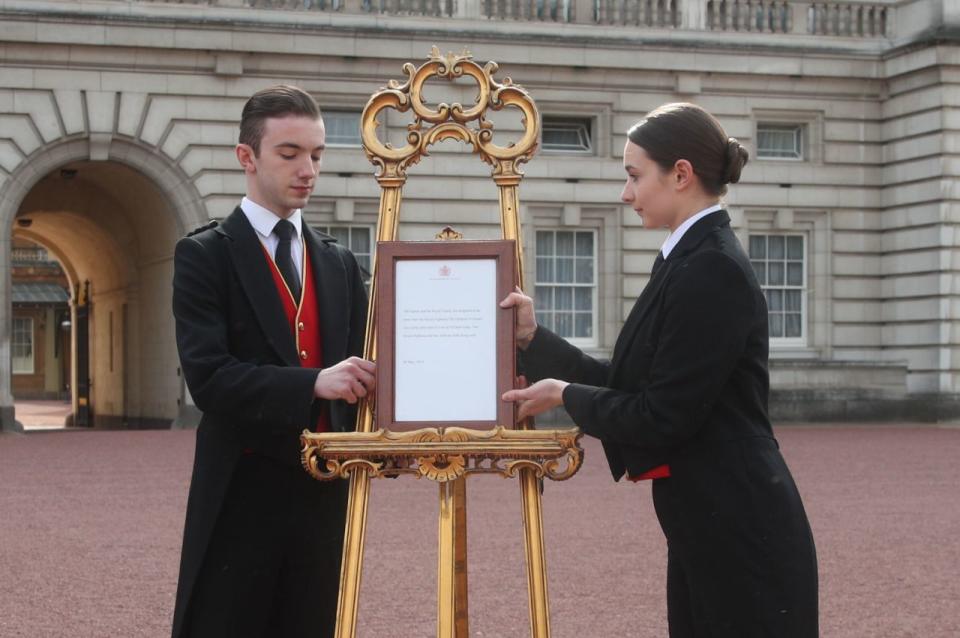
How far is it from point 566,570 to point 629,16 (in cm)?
1512

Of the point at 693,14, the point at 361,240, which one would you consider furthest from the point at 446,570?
the point at 693,14

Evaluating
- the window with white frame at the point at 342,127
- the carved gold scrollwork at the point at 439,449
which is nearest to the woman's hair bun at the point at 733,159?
the carved gold scrollwork at the point at 439,449

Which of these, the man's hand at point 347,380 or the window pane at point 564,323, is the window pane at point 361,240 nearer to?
the window pane at point 564,323

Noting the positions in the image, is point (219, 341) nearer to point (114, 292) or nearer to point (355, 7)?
point (355, 7)

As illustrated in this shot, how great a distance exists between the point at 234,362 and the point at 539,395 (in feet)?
2.37

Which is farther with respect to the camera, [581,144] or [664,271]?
[581,144]

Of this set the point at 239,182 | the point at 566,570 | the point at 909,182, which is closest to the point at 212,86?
the point at 239,182

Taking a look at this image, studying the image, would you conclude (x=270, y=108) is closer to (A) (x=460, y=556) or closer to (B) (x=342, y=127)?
(A) (x=460, y=556)

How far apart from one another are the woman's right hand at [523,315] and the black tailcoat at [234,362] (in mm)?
455

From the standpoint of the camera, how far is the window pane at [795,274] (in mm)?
22453

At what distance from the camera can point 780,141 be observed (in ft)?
74.2

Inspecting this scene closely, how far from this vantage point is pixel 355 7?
20562 mm

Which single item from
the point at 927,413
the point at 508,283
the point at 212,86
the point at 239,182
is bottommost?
the point at 927,413

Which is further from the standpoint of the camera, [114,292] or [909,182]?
[114,292]
